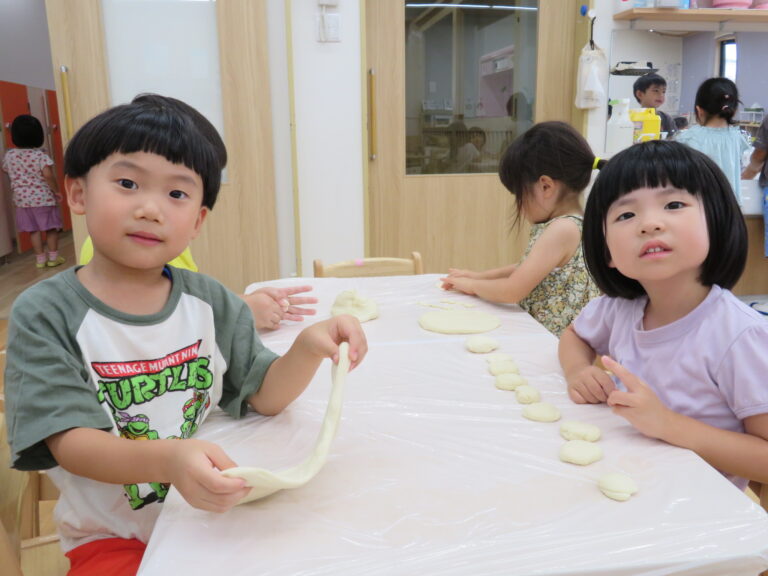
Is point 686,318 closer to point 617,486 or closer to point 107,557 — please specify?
point 617,486

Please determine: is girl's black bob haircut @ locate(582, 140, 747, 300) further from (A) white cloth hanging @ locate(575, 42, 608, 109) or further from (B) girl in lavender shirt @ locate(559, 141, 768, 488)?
(A) white cloth hanging @ locate(575, 42, 608, 109)

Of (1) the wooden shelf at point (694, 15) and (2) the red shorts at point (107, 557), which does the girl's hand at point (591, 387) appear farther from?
(1) the wooden shelf at point (694, 15)

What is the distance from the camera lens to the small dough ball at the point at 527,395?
2.94 ft

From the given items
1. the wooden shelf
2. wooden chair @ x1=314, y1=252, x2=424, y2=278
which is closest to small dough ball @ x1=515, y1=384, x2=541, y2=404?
wooden chair @ x1=314, y1=252, x2=424, y2=278

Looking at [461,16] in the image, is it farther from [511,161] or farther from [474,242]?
[511,161]

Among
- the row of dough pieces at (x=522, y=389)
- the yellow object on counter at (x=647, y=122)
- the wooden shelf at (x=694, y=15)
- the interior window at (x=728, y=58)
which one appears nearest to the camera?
the row of dough pieces at (x=522, y=389)

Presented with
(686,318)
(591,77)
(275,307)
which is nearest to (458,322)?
(275,307)

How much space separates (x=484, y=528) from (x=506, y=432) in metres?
0.22

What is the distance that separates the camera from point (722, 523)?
1.94ft

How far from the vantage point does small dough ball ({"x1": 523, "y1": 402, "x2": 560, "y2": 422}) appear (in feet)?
2.75

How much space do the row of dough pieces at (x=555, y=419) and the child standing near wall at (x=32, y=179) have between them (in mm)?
4899

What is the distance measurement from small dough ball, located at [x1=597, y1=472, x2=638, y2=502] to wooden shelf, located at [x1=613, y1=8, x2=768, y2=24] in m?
3.27

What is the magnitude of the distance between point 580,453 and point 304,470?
0.33 metres

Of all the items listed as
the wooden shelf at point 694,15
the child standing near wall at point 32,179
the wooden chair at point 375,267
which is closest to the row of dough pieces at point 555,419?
the wooden chair at point 375,267
